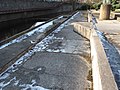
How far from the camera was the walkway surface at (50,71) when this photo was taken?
515 centimetres

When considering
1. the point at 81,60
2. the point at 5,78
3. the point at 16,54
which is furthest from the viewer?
the point at 16,54

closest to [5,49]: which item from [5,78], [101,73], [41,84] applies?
[5,78]

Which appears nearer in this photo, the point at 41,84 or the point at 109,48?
the point at 41,84

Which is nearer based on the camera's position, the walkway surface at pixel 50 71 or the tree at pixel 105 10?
the walkway surface at pixel 50 71

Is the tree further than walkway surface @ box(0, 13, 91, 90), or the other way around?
the tree

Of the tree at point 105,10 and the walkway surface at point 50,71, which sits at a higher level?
the tree at point 105,10

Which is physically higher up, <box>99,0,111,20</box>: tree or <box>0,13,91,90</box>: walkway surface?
<box>99,0,111,20</box>: tree

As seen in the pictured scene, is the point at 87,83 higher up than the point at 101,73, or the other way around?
the point at 101,73

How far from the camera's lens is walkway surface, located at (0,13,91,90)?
515 centimetres

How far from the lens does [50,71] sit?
20.0ft

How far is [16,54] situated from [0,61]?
3.23 feet

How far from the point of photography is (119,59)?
677 centimetres

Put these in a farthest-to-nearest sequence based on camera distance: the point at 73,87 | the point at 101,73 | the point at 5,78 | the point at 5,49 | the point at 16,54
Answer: the point at 5,49
the point at 16,54
the point at 5,78
the point at 73,87
the point at 101,73

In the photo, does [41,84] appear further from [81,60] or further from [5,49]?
[5,49]
